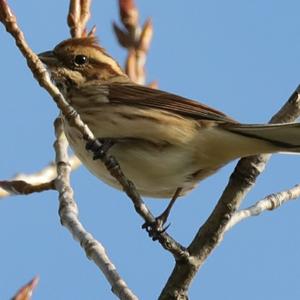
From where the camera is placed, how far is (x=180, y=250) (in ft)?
14.6

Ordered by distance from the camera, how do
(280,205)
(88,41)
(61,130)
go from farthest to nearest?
(88,41) → (61,130) → (280,205)

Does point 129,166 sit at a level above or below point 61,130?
below

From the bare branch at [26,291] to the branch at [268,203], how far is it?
135 cm

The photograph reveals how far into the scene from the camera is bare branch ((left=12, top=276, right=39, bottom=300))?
4082mm

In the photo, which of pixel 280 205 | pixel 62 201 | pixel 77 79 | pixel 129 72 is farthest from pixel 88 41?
pixel 280 205

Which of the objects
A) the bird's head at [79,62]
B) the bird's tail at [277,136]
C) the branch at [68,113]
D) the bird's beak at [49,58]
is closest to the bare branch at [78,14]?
the bird's head at [79,62]

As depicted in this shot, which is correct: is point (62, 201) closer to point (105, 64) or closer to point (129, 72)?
point (129, 72)

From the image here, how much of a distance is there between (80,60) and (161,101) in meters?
1.07

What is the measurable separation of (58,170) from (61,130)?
0.54 metres

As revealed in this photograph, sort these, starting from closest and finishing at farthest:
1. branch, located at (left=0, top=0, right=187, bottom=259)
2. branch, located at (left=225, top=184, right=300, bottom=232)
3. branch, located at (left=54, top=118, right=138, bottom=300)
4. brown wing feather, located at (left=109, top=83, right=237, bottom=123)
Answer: branch, located at (left=0, top=0, right=187, bottom=259)
branch, located at (left=54, top=118, right=138, bottom=300)
branch, located at (left=225, top=184, right=300, bottom=232)
brown wing feather, located at (left=109, top=83, right=237, bottom=123)

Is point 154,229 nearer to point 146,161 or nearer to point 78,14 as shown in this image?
point 146,161

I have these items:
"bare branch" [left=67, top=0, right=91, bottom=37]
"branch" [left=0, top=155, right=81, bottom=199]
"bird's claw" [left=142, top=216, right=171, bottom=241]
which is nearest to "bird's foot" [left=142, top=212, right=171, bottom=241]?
"bird's claw" [left=142, top=216, right=171, bottom=241]

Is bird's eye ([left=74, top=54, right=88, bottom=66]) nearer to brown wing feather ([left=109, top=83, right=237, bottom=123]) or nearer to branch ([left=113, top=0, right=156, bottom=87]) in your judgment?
brown wing feather ([left=109, top=83, right=237, bottom=123])

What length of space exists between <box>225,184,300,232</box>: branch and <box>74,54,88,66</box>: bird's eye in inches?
77.0
